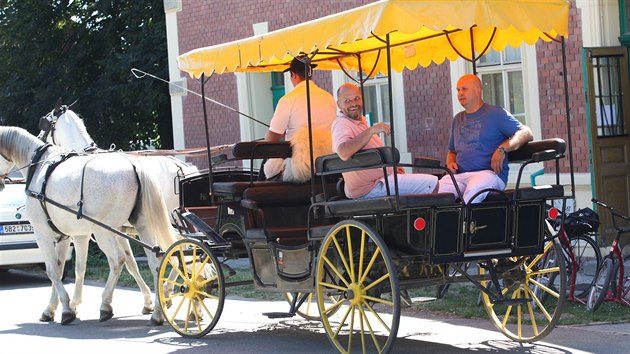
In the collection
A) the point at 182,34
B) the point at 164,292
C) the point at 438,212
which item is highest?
the point at 182,34

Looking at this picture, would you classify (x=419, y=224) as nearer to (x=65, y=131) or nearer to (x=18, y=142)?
(x=18, y=142)

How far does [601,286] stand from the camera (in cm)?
1025

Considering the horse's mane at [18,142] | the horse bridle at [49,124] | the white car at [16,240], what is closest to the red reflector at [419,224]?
the horse's mane at [18,142]

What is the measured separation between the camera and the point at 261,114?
2020 cm

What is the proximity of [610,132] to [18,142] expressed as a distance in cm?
666

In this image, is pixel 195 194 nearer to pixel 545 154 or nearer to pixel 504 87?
pixel 545 154

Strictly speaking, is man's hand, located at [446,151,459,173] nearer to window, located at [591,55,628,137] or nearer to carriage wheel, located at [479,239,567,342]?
carriage wheel, located at [479,239,567,342]

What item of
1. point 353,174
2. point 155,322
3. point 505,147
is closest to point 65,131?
point 155,322

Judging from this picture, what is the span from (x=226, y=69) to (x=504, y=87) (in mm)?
6766

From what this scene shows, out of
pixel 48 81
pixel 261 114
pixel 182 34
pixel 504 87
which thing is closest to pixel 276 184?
pixel 504 87

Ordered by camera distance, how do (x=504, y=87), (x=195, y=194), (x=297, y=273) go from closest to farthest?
1. (x=297, y=273)
2. (x=195, y=194)
3. (x=504, y=87)

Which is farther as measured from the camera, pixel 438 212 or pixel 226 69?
pixel 226 69

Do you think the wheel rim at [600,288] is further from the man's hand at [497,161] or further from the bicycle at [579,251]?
the man's hand at [497,161]

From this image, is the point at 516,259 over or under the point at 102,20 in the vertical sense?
under
